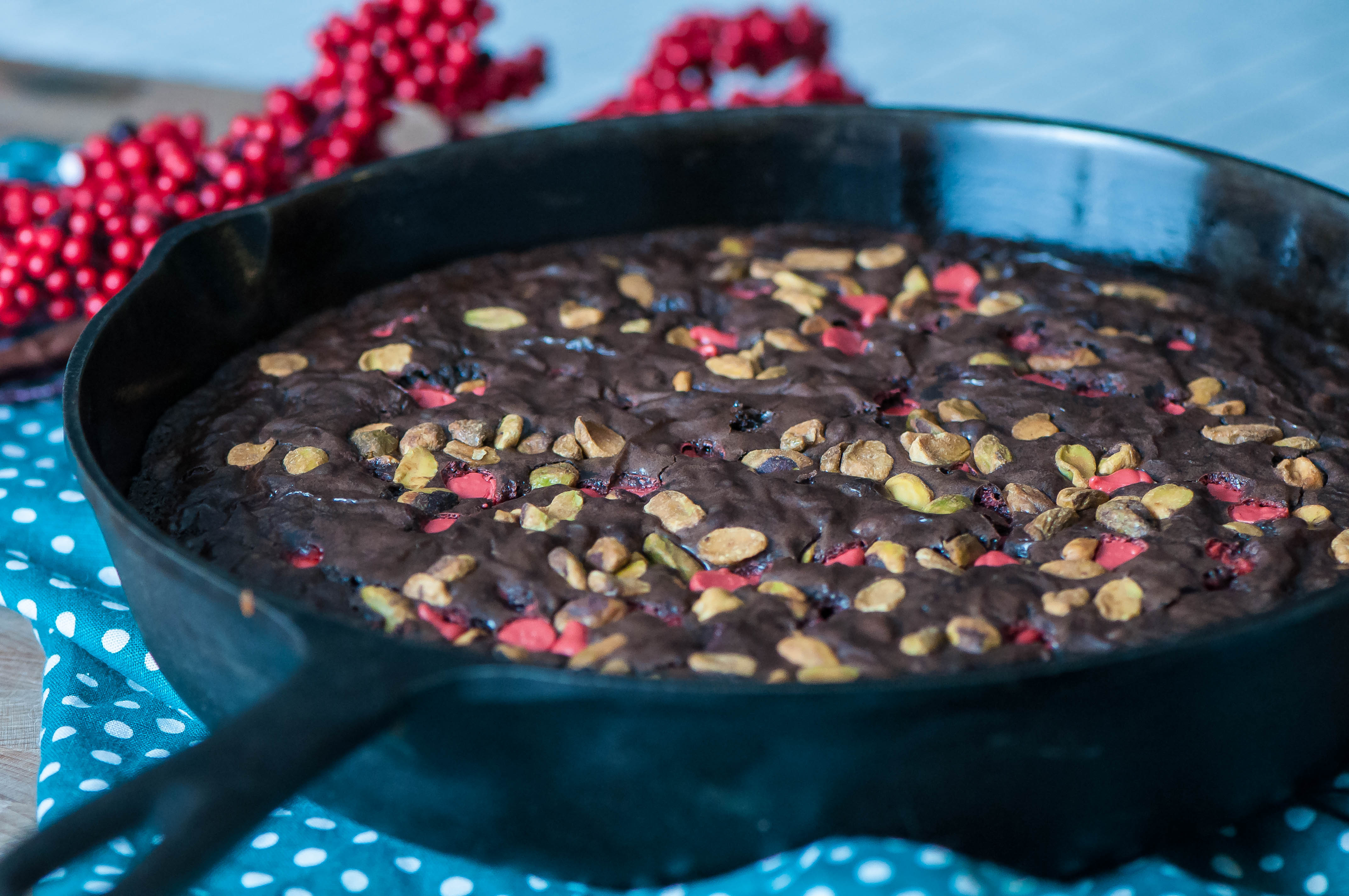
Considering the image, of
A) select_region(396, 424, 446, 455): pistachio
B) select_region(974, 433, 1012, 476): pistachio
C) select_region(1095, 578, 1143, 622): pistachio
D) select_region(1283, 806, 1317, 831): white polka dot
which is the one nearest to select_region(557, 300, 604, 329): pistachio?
select_region(396, 424, 446, 455): pistachio

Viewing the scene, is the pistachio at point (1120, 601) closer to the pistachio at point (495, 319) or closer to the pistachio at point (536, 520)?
the pistachio at point (536, 520)

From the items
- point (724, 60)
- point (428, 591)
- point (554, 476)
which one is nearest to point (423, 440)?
point (554, 476)

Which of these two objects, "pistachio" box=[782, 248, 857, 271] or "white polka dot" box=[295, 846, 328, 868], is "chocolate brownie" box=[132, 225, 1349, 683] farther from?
"white polka dot" box=[295, 846, 328, 868]

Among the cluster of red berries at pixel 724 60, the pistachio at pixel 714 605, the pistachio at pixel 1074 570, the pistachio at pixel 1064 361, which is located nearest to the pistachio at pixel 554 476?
the pistachio at pixel 714 605

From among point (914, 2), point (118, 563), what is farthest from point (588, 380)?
point (914, 2)

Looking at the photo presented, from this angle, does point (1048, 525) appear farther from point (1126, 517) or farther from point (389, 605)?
point (389, 605)

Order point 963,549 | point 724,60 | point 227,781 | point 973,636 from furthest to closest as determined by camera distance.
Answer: point 724,60, point 963,549, point 973,636, point 227,781
